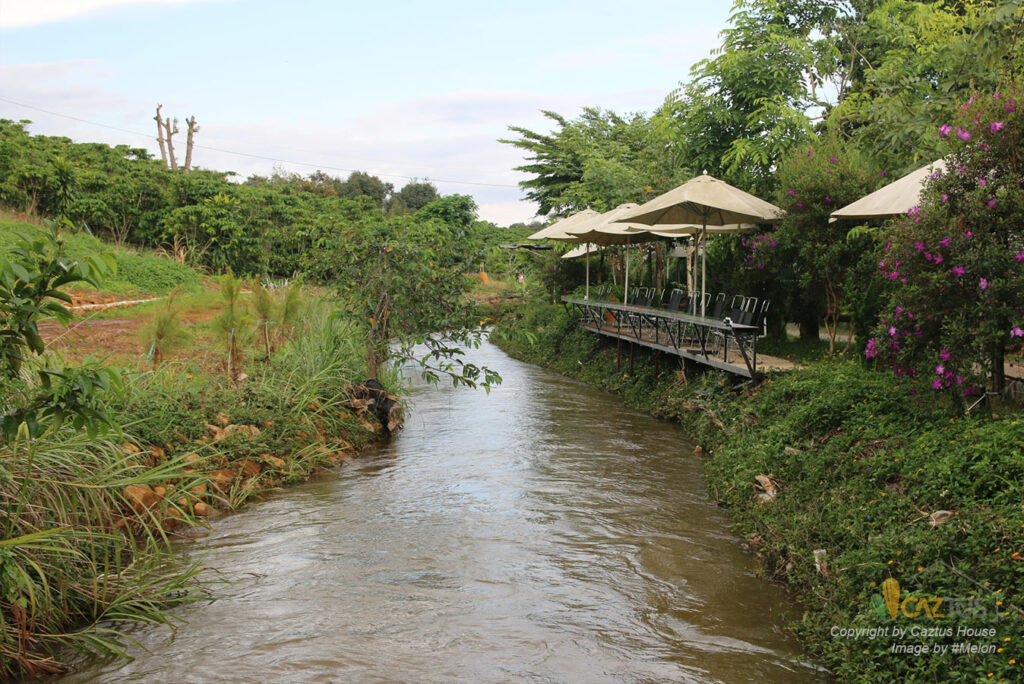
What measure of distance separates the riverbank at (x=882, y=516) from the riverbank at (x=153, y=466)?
4107 mm

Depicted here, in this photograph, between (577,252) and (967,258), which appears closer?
(967,258)

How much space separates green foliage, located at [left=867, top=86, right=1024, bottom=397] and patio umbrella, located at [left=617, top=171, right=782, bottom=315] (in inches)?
201

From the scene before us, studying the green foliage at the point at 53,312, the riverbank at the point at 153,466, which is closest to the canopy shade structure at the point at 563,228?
the riverbank at the point at 153,466

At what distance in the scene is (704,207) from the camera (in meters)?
12.1

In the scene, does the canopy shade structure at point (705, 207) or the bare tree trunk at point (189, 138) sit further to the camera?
the bare tree trunk at point (189, 138)

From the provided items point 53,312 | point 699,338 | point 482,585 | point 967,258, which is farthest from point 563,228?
point 53,312

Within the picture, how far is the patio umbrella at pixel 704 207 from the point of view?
454 inches

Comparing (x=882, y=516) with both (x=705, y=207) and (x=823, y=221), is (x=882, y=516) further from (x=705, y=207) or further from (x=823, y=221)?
(x=705, y=207)

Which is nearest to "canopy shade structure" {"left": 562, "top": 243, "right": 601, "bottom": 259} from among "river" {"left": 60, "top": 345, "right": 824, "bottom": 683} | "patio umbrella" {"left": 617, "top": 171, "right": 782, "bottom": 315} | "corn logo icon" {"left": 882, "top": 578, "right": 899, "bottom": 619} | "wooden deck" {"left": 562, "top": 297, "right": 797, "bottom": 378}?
"wooden deck" {"left": 562, "top": 297, "right": 797, "bottom": 378}

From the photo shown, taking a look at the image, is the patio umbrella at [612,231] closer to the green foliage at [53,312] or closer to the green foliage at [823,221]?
the green foliage at [823,221]

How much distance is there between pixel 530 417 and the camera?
495 inches

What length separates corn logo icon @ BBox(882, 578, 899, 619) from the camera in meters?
4.23

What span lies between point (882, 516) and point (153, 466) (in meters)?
6.09

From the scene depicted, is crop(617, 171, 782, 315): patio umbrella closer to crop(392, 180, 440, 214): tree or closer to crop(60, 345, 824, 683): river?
crop(60, 345, 824, 683): river
